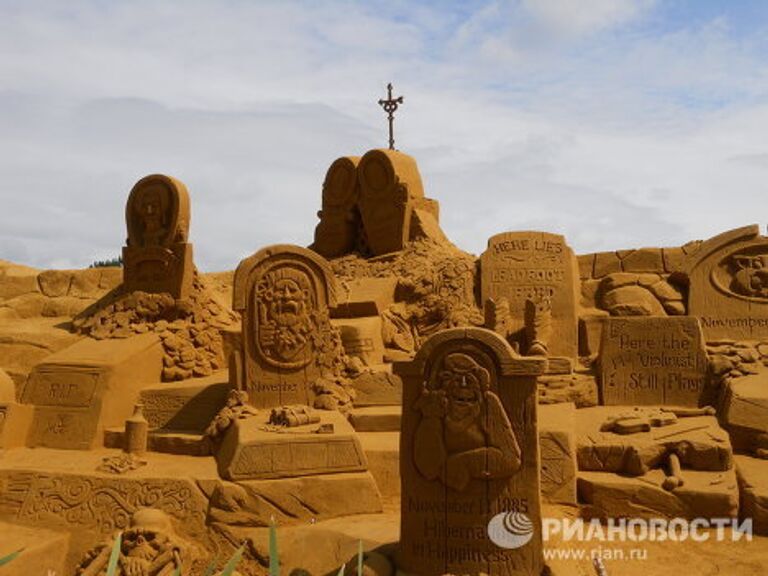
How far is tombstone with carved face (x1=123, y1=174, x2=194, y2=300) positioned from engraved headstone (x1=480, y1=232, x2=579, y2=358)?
14.1 feet

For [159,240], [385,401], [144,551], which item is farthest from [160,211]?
[144,551]

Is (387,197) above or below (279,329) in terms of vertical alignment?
above

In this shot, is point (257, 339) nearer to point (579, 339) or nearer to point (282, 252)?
point (282, 252)

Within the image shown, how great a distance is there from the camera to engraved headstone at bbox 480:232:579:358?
10158mm

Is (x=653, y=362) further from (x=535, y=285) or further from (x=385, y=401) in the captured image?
(x=385, y=401)

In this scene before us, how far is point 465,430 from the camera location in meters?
5.06

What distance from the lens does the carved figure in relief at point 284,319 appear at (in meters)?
8.46

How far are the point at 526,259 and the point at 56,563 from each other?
23.3ft

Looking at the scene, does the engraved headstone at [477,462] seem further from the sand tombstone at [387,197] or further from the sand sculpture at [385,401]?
the sand tombstone at [387,197]

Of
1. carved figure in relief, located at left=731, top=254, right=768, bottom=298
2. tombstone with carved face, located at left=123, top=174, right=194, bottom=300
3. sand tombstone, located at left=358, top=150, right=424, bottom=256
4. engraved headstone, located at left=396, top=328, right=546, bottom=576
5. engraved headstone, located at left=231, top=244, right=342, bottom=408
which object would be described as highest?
sand tombstone, located at left=358, top=150, right=424, bottom=256

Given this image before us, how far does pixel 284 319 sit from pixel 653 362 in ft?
13.7

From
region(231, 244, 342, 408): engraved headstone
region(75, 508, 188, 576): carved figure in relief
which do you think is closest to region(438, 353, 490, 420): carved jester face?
region(75, 508, 188, 576): carved figure in relief

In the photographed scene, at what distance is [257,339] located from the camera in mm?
8461

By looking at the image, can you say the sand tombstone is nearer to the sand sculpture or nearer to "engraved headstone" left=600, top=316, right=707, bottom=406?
the sand sculpture
